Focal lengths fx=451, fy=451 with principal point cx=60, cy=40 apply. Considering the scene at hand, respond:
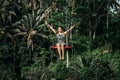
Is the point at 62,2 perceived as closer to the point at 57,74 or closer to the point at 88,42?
the point at 88,42

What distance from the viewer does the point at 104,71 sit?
3297 centimetres

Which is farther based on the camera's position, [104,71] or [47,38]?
[47,38]

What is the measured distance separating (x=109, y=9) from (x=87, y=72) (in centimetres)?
1573

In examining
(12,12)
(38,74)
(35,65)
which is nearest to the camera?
(38,74)

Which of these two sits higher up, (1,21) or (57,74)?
(1,21)

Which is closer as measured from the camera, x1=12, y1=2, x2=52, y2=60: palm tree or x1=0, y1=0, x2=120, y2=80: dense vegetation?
x1=0, y1=0, x2=120, y2=80: dense vegetation

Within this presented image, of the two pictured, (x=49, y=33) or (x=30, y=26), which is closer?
(x=30, y=26)

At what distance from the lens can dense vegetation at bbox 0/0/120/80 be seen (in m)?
40.8

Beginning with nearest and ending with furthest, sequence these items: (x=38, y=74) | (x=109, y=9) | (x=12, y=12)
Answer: (x=38, y=74), (x=12, y=12), (x=109, y=9)

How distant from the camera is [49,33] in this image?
43469 millimetres

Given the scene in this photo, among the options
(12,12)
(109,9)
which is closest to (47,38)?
(12,12)

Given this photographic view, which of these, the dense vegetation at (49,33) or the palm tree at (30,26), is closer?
the dense vegetation at (49,33)

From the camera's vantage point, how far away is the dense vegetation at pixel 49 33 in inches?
1607

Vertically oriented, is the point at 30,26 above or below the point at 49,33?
above
